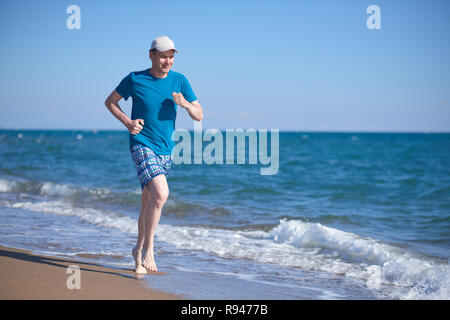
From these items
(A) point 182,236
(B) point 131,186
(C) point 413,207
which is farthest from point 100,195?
(C) point 413,207

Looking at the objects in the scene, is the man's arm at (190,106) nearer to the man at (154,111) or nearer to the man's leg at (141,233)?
the man at (154,111)

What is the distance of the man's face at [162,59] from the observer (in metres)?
3.78

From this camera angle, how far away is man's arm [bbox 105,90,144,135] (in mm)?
3859

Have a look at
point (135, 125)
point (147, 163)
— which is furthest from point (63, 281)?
point (135, 125)

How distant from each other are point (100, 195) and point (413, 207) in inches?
300

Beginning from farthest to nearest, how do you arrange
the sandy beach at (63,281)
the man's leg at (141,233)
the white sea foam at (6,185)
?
1. the white sea foam at (6,185)
2. the man's leg at (141,233)
3. the sandy beach at (63,281)

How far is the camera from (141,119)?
12.8 ft

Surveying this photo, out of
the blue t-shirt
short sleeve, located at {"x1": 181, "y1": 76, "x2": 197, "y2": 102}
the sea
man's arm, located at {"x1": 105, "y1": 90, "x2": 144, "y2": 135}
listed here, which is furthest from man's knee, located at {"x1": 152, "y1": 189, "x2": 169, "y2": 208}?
short sleeve, located at {"x1": 181, "y1": 76, "x2": 197, "y2": 102}

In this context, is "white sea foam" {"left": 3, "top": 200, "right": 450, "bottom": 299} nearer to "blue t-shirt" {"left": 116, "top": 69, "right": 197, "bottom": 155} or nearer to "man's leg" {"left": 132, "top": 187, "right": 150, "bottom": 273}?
"man's leg" {"left": 132, "top": 187, "right": 150, "bottom": 273}

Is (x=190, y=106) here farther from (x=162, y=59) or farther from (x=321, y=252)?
(x=321, y=252)

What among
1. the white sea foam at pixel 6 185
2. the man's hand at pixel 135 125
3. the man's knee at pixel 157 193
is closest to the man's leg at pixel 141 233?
the man's knee at pixel 157 193

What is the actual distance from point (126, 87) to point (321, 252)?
354 cm

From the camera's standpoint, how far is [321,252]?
5.97 metres

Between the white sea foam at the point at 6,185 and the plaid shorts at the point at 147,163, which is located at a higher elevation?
the plaid shorts at the point at 147,163
